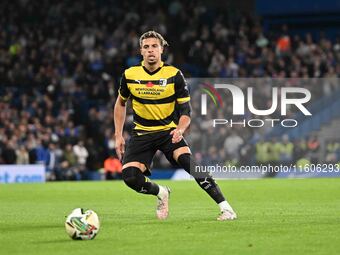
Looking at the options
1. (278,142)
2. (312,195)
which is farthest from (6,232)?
(278,142)

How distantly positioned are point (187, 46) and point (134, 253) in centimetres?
2718

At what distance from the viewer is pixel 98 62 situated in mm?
34812

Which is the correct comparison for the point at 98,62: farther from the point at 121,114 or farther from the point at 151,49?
the point at 151,49

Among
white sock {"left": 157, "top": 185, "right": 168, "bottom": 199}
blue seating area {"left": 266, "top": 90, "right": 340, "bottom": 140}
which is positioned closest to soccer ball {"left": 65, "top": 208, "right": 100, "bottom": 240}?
white sock {"left": 157, "top": 185, "right": 168, "bottom": 199}

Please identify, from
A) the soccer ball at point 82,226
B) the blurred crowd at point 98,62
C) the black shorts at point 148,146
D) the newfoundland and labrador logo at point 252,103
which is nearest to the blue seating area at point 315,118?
the blurred crowd at point 98,62

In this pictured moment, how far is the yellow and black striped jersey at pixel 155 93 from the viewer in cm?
1224

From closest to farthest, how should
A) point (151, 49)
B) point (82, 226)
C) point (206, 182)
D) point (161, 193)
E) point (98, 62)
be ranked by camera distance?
1. point (82, 226)
2. point (151, 49)
3. point (206, 182)
4. point (161, 193)
5. point (98, 62)

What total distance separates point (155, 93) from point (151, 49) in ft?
1.92

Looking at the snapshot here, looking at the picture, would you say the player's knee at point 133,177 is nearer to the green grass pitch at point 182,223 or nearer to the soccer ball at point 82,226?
the green grass pitch at point 182,223

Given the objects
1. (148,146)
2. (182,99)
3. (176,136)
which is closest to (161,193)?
(148,146)

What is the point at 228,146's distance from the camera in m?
26.5

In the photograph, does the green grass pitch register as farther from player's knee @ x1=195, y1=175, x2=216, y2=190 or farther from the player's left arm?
the player's left arm

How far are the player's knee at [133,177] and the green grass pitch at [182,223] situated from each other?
50 cm

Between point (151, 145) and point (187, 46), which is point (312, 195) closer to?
point (151, 145)
